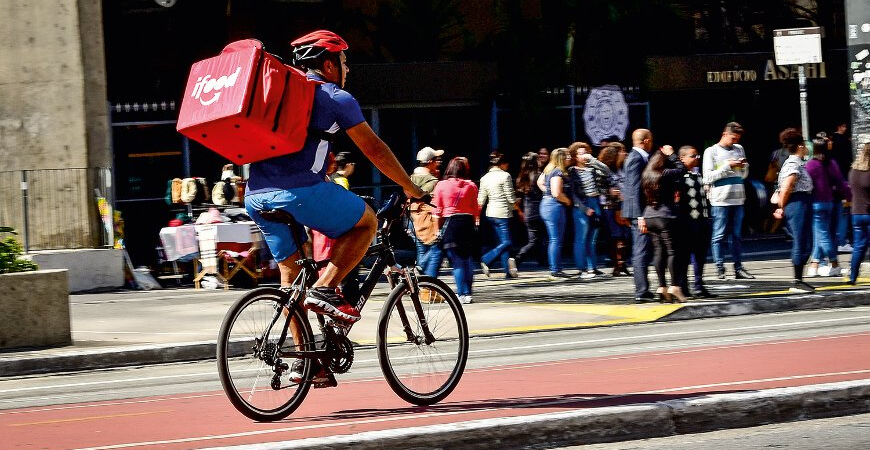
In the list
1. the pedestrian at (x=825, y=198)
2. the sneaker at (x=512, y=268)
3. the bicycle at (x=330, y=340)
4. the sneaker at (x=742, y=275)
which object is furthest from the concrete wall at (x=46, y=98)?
the bicycle at (x=330, y=340)

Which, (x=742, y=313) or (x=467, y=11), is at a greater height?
(x=467, y=11)

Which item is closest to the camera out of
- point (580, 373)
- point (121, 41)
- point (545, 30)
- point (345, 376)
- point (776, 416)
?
point (776, 416)

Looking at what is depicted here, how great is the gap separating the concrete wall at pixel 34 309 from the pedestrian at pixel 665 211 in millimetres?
5984

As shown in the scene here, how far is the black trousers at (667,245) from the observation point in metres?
14.4

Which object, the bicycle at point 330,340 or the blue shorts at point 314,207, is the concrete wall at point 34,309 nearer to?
the bicycle at point 330,340

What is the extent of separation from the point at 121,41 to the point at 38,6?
4115 mm

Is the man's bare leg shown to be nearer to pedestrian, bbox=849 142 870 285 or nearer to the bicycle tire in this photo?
the bicycle tire

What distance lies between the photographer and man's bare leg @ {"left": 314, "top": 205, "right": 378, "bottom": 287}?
7109mm

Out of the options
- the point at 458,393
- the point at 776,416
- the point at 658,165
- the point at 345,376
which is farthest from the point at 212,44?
the point at 776,416

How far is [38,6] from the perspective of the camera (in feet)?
62.6

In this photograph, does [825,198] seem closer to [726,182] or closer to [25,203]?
[726,182]

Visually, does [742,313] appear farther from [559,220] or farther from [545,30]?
[545,30]

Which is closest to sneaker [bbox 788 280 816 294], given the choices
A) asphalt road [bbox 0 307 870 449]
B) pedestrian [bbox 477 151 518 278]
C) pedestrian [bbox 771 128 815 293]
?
pedestrian [bbox 771 128 815 293]

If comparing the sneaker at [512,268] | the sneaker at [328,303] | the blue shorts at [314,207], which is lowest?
the sneaker at [512,268]
